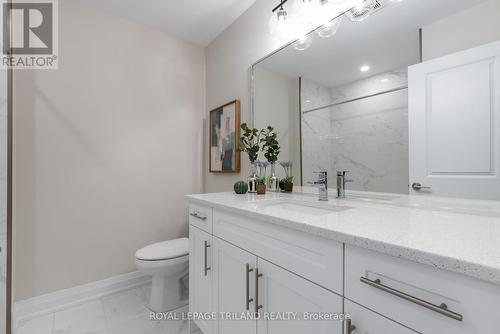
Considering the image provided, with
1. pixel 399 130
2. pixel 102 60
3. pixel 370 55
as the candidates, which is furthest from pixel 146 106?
pixel 399 130

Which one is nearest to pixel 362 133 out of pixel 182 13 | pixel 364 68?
pixel 364 68

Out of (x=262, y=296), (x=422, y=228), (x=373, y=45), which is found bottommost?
(x=262, y=296)

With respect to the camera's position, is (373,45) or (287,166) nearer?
(373,45)

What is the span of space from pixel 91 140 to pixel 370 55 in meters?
2.10

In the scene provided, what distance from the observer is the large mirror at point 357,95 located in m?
1.08

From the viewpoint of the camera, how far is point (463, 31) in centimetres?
92

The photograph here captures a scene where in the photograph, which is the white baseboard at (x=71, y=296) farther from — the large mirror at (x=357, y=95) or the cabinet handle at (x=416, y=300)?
the cabinet handle at (x=416, y=300)

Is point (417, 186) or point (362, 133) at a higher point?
point (362, 133)

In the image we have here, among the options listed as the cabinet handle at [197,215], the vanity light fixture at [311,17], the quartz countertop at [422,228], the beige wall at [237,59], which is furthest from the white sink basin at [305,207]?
the vanity light fixture at [311,17]

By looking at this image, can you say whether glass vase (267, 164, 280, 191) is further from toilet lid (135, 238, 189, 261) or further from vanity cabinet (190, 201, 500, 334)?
toilet lid (135, 238, 189, 261)

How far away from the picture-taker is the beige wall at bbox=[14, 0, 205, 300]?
5.49 feet

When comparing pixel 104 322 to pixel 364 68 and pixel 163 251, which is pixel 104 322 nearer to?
pixel 163 251

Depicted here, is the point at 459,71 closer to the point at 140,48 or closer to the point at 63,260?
the point at 140,48

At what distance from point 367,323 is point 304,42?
1.53 m
